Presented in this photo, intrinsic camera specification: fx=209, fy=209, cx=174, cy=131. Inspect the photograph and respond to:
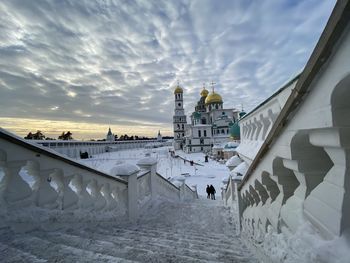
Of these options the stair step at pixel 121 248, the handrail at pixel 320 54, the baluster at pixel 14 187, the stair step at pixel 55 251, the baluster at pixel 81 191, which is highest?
the handrail at pixel 320 54

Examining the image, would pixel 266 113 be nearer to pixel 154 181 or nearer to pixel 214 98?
pixel 154 181

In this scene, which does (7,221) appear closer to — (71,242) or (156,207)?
(71,242)

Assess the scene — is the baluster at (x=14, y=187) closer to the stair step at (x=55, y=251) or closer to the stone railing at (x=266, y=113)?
the stair step at (x=55, y=251)

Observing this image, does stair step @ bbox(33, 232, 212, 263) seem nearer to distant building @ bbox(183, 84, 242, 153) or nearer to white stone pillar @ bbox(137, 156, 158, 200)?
white stone pillar @ bbox(137, 156, 158, 200)

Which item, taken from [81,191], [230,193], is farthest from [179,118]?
[81,191]

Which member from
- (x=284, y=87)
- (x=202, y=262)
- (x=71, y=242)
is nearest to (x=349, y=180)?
(x=202, y=262)

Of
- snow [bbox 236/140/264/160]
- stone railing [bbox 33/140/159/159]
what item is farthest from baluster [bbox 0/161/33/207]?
stone railing [bbox 33/140/159/159]

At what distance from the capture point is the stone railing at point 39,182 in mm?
2375

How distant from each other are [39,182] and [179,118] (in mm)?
63291

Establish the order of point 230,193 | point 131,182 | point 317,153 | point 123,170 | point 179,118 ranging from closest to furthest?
1. point 317,153
2. point 123,170
3. point 131,182
4. point 230,193
5. point 179,118

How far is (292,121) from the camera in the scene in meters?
1.62

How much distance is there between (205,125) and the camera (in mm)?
55281

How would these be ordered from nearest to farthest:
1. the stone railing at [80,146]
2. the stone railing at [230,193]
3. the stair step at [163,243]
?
the stair step at [163,243]
the stone railing at [230,193]
the stone railing at [80,146]

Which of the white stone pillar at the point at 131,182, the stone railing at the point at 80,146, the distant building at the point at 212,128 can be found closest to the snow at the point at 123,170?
the white stone pillar at the point at 131,182
